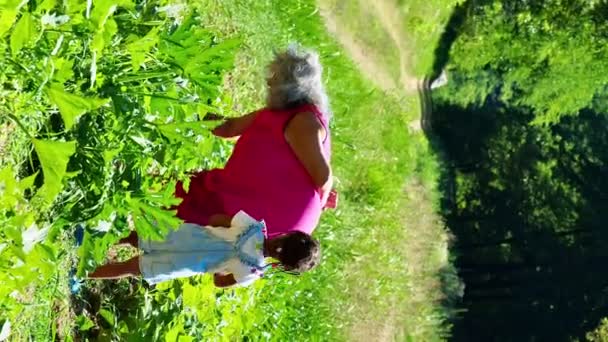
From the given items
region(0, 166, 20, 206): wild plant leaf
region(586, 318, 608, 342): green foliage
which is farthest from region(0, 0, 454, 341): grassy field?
region(586, 318, 608, 342): green foliage

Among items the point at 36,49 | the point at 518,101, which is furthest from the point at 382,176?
the point at 36,49

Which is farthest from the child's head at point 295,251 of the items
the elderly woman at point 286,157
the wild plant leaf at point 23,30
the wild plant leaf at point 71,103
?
the wild plant leaf at point 23,30

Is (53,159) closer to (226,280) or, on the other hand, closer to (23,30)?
(23,30)

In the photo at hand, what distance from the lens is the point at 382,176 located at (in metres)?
6.53

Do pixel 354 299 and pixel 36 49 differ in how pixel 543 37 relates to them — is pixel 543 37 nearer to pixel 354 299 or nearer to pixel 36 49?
pixel 354 299

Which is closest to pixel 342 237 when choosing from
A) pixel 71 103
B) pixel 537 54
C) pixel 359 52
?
pixel 359 52

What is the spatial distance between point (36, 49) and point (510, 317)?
780 cm

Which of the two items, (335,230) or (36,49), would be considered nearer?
(36,49)

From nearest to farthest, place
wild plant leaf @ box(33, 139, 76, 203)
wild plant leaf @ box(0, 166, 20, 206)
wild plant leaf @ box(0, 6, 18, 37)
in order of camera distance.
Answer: wild plant leaf @ box(0, 6, 18, 37)
wild plant leaf @ box(33, 139, 76, 203)
wild plant leaf @ box(0, 166, 20, 206)

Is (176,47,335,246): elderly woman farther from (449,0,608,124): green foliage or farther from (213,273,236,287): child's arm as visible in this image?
(449,0,608,124): green foliage

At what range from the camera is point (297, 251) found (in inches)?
91.8

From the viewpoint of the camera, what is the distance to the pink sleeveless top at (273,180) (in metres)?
2.48

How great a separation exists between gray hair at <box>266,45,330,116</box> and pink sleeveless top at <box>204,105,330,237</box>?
27 millimetres

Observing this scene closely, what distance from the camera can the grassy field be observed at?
295 cm
